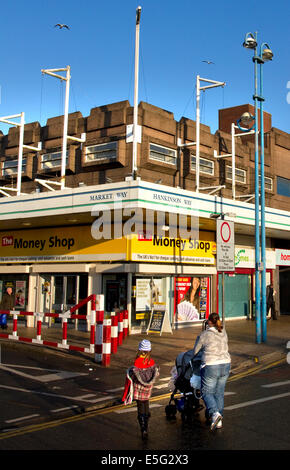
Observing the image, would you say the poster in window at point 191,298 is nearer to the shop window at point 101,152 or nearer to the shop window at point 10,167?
the shop window at point 101,152

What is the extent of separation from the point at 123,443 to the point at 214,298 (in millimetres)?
15560

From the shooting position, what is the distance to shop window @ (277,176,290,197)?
89.5 ft

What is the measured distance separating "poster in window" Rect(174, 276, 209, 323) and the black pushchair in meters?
12.0

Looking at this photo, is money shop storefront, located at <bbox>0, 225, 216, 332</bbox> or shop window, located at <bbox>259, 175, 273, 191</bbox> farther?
shop window, located at <bbox>259, 175, 273, 191</bbox>

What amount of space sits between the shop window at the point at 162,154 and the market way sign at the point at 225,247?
280 inches

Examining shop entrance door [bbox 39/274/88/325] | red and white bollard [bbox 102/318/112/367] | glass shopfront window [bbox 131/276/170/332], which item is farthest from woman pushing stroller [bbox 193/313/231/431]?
shop entrance door [bbox 39/274/88/325]

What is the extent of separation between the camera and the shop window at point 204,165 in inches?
867

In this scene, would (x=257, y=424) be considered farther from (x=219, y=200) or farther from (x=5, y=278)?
(x=5, y=278)

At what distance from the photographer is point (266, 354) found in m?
12.8

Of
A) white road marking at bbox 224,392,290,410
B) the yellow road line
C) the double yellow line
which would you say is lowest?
the double yellow line

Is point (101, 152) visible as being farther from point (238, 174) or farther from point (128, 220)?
point (238, 174)

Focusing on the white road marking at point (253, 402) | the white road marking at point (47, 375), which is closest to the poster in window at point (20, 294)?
the white road marking at point (47, 375)

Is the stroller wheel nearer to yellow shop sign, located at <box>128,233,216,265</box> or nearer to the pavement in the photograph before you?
the pavement

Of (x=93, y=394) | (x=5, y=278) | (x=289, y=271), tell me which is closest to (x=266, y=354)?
(x=93, y=394)
